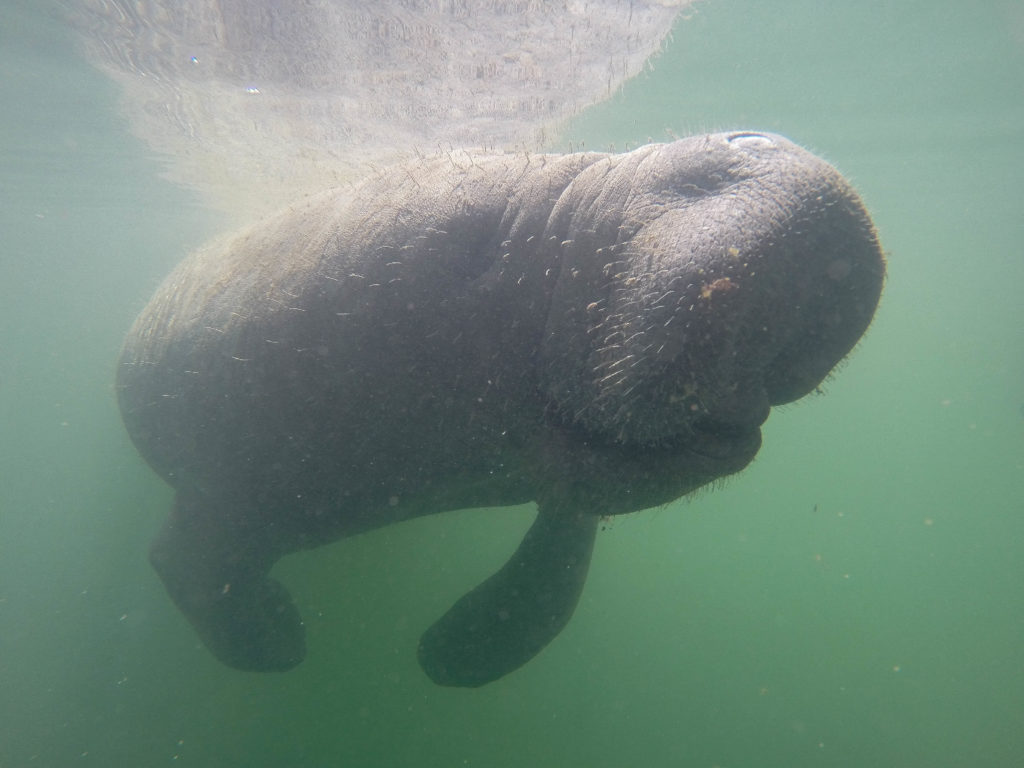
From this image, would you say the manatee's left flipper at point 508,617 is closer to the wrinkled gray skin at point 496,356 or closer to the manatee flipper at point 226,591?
the wrinkled gray skin at point 496,356

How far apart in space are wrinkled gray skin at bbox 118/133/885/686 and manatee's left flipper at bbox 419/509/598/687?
0.05ft

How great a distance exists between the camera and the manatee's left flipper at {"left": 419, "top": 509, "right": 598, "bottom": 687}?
358cm

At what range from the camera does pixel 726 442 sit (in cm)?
199

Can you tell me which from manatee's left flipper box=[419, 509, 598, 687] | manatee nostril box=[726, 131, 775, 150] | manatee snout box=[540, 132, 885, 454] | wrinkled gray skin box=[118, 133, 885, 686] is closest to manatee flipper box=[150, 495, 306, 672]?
wrinkled gray skin box=[118, 133, 885, 686]

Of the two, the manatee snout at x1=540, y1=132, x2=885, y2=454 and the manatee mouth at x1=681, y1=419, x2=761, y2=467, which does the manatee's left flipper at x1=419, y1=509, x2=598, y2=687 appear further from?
the manatee snout at x1=540, y1=132, x2=885, y2=454

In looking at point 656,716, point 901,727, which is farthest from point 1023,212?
point 656,716

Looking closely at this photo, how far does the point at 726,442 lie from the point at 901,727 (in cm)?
1560

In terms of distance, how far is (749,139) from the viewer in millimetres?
2092

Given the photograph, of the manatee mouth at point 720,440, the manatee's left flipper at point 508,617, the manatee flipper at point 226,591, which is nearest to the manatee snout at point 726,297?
the manatee mouth at point 720,440

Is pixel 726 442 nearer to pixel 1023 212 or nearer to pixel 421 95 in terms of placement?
pixel 421 95

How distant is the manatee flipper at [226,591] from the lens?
3.95m

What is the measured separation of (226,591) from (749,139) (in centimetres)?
397

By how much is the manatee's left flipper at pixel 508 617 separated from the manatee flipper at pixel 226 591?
4.11ft

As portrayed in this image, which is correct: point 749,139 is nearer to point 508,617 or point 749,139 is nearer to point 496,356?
point 496,356
